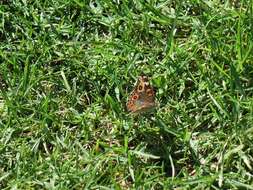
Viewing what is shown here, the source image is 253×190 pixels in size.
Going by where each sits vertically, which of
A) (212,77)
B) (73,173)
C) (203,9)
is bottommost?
(73,173)

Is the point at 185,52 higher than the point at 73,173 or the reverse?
higher

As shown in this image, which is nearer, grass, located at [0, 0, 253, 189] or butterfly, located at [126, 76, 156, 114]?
butterfly, located at [126, 76, 156, 114]

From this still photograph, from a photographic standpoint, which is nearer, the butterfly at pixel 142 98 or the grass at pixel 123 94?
the butterfly at pixel 142 98

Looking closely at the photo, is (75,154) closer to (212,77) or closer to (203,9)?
(212,77)

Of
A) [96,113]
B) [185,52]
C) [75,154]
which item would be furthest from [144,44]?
[75,154]
